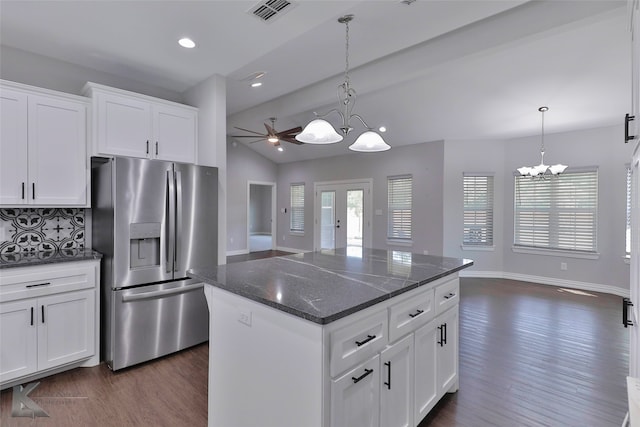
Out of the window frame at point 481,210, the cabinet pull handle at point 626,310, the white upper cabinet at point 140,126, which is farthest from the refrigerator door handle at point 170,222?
the window frame at point 481,210

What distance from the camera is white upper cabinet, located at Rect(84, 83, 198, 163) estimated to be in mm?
2799

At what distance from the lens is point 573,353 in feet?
9.85

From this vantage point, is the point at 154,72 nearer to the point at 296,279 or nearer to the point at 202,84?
the point at 202,84

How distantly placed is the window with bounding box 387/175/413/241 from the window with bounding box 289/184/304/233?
272 centimetres

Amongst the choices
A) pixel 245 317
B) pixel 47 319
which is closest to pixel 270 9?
pixel 245 317

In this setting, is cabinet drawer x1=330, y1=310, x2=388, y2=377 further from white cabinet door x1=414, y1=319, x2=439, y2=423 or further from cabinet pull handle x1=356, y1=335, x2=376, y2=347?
white cabinet door x1=414, y1=319, x2=439, y2=423

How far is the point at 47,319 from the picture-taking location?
2.41 meters

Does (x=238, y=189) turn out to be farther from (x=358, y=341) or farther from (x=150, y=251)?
(x=358, y=341)

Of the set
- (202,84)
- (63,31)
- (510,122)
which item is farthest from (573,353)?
(63,31)

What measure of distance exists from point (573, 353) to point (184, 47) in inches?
181

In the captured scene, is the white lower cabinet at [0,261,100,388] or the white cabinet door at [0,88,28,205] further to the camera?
the white cabinet door at [0,88,28,205]

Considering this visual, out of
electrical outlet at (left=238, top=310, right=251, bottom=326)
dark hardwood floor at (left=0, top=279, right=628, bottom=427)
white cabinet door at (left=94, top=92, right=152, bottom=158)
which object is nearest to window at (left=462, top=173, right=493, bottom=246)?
Answer: dark hardwood floor at (left=0, top=279, right=628, bottom=427)

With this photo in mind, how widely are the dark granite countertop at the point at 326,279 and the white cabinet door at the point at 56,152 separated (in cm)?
172

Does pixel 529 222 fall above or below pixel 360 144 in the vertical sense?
below
